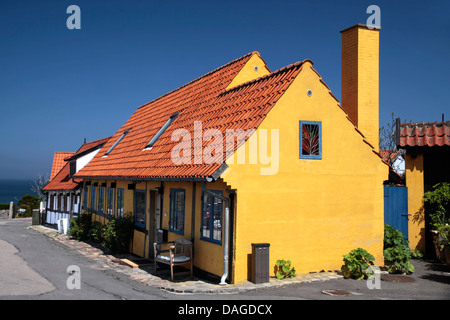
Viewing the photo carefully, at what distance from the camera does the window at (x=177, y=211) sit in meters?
12.2

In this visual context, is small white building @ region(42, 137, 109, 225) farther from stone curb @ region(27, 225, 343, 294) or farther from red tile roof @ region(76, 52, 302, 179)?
stone curb @ region(27, 225, 343, 294)

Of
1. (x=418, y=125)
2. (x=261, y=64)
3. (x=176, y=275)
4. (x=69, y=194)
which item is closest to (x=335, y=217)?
(x=176, y=275)

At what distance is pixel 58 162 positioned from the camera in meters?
33.5

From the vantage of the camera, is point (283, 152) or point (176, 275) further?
point (176, 275)

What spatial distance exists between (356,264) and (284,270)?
1940mm

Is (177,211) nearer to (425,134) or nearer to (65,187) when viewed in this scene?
(425,134)

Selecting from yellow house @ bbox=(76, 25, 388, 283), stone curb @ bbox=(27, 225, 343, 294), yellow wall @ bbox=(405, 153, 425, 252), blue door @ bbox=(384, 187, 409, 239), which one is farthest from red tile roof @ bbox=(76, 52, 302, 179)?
yellow wall @ bbox=(405, 153, 425, 252)

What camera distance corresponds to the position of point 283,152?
10.5 metres

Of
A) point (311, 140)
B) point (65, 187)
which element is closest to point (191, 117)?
point (311, 140)

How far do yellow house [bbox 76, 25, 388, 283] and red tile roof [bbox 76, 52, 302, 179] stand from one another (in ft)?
0.21

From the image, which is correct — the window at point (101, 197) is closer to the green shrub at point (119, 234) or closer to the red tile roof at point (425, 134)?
the green shrub at point (119, 234)

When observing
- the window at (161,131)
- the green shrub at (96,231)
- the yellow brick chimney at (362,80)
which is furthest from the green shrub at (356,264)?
the green shrub at (96,231)
